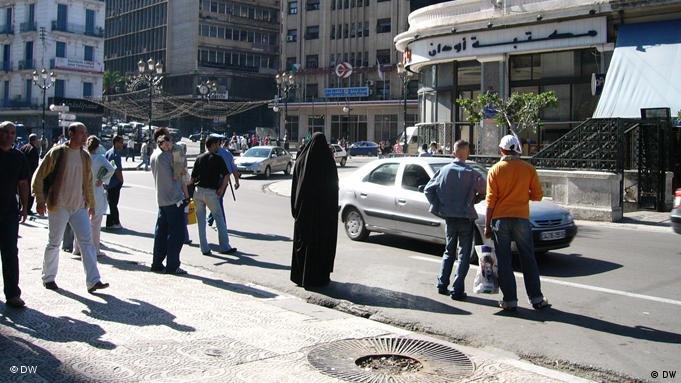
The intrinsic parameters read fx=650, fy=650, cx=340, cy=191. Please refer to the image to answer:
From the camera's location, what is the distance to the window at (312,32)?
7338 centimetres

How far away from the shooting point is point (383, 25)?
6850 centimetres

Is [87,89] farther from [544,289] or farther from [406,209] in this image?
[544,289]

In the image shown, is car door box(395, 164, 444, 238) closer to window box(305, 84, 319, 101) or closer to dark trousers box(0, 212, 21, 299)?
dark trousers box(0, 212, 21, 299)

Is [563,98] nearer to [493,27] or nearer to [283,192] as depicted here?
[493,27]

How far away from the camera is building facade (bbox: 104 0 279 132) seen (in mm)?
81188

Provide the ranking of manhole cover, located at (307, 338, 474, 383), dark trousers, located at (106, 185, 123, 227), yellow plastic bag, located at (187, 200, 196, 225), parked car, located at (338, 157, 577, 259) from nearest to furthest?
manhole cover, located at (307, 338, 474, 383)
parked car, located at (338, 157, 577, 259)
yellow plastic bag, located at (187, 200, 196, 225)
dark trousers, located at (106, 185, 123, 227)

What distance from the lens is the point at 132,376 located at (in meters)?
4.62

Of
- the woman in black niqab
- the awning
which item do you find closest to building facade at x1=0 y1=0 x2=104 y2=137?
the awning

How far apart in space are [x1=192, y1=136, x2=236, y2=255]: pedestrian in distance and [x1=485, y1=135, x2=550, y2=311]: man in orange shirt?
4.62m

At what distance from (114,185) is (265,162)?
17.3m

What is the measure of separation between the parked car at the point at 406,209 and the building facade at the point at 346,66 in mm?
53463

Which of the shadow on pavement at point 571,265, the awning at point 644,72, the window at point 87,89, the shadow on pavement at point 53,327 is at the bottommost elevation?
the shadow on pavement at point 53,327

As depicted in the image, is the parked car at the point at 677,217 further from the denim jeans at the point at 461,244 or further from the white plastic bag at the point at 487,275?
the white plastic bag at the point at 487,275

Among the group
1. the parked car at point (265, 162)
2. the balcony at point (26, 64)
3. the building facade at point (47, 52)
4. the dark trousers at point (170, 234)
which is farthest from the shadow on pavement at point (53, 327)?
the balcony at point (26, 64)
